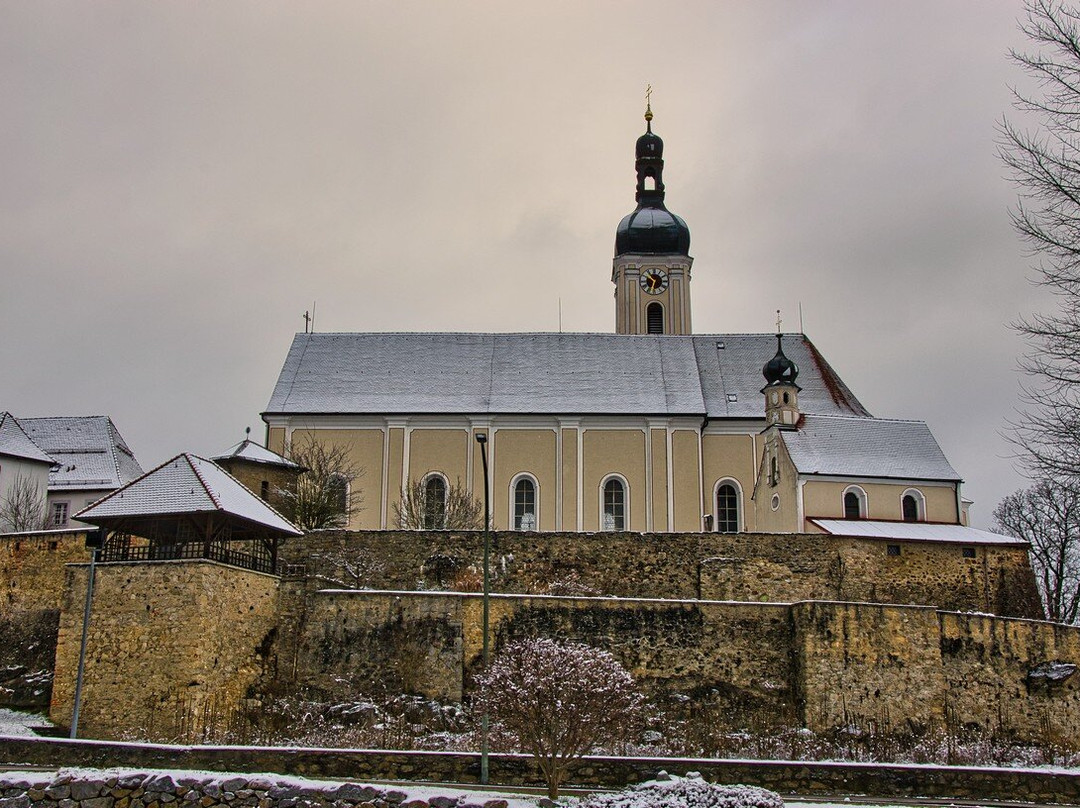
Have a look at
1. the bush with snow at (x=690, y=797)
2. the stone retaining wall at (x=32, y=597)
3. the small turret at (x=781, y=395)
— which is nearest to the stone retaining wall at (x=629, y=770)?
the bush with snow at (x=690, y=797)

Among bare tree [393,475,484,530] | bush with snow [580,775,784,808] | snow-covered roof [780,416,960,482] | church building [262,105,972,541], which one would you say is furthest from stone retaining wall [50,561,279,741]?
snow-covered roof [780,416,960,482]

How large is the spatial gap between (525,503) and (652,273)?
23.6m

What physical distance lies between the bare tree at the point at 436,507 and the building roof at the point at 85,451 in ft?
42.0

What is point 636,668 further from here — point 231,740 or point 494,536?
point 231,740

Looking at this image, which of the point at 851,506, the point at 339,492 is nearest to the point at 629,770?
the point at 851,506

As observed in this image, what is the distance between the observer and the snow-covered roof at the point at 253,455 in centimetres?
4466

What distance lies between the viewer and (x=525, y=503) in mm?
55031

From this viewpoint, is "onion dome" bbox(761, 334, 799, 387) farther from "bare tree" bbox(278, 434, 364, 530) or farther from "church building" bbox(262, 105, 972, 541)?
"bare tree" bbox(278, 434, 364, 530)

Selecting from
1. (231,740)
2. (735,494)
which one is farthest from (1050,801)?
(735,494)

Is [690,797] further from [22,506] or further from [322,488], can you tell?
[22,506]

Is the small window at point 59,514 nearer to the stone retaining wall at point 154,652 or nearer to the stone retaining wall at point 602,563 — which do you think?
the stone retaining wall at point 602,563

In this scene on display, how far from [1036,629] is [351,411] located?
102 feet

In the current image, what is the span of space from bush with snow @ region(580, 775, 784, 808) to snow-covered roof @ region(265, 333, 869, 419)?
36.0 meters

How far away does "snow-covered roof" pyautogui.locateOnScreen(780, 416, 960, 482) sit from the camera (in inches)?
1842
